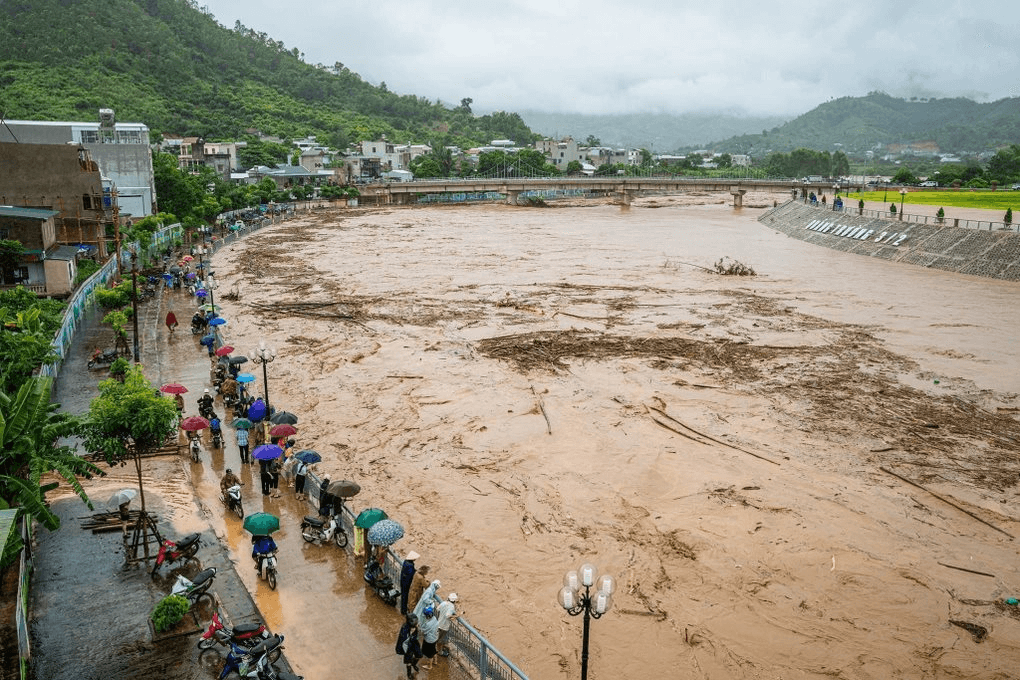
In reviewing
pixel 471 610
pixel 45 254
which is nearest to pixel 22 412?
pixel 471 610

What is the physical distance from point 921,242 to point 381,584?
2233 inches

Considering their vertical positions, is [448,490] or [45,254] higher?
[45,254]

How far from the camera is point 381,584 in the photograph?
1259 cm

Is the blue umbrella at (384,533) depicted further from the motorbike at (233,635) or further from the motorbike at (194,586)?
the motorbike at (194,586)

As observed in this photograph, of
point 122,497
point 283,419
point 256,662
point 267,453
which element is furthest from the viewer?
point 283,419

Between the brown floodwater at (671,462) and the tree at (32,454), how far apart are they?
128 inches

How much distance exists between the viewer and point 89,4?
154 meters

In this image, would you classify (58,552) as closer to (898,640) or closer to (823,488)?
(898,640)

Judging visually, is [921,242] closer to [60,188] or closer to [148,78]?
[60,188]

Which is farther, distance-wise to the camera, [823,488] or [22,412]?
[823,488]

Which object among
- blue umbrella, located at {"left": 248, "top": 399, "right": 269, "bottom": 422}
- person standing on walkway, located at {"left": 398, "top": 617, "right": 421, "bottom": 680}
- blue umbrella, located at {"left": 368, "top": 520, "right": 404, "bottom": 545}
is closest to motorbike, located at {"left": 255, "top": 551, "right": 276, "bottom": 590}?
blue umbrella, located at {"left": 368, "top": 520, "right": 404, "bottom": 545}

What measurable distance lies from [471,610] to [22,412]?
8.98 m

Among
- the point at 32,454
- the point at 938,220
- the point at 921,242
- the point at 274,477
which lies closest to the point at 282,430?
the point at 274,477

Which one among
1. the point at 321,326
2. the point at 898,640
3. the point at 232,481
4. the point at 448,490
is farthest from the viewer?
the point at 321,326
